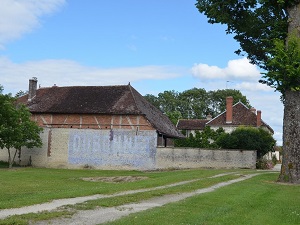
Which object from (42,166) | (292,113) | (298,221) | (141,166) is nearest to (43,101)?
(42,166)

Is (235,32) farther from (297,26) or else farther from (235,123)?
(235,123)

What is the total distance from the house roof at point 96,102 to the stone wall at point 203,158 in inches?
97.4

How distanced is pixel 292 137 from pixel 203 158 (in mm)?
15773

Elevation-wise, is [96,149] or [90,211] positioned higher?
[96,149]

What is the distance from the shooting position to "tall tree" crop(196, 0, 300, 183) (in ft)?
61.5

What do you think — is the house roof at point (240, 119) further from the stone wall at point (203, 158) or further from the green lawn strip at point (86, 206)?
the green lawn strip at point (86, 206)

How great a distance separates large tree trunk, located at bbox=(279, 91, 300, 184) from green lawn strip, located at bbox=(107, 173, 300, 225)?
595cm

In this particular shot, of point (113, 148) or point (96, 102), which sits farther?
point (96, 102)

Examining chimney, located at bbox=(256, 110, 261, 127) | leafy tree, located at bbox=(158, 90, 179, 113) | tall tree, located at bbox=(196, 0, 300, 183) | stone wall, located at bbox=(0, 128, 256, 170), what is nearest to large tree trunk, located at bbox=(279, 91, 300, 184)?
tall tree, located at bbox=(196, 0, 300, 183)

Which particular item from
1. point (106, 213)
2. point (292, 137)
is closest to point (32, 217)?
point (106, 213)

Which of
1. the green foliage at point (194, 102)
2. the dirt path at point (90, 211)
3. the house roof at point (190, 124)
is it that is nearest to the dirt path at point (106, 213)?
the dirt path at point (90, 211)

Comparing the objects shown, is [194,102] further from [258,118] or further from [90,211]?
[90,211]

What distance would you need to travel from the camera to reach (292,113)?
2055cm

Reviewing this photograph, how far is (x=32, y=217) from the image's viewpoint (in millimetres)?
8820
